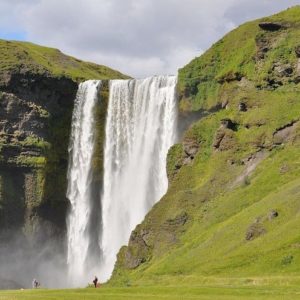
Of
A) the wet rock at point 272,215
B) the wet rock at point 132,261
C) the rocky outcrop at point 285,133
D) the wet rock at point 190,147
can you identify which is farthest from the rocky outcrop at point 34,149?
the wet rock at point 272,215

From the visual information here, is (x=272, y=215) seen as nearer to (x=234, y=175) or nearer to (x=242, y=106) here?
(x=234, y=175)

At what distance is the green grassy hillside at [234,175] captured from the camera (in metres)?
49.6

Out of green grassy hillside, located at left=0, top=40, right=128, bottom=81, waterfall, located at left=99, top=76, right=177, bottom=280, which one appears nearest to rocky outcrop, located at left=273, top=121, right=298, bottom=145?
waterfall, located at left=99, top=76, right=177, bottom=280

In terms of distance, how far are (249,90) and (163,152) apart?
16102 millimetres

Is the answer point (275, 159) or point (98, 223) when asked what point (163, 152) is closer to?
point (98, 223)

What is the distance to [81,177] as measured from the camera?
101 m

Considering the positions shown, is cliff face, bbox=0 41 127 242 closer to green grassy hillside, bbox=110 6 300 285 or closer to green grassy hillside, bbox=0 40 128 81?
green grassy hillside, bbox=0 40 128 81

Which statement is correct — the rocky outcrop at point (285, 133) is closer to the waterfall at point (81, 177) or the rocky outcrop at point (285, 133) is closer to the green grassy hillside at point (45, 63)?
the waterfall at point (81, 177)

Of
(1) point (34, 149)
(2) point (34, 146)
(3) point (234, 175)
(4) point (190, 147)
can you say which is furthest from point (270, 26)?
(1) point (34, 149)

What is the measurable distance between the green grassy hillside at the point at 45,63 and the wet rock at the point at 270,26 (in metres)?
37.5

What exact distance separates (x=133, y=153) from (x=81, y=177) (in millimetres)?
11231

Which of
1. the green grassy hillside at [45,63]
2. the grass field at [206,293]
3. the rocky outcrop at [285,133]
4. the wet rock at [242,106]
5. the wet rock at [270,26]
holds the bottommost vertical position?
the grass field at [206,293]

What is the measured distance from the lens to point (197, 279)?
1816 inches

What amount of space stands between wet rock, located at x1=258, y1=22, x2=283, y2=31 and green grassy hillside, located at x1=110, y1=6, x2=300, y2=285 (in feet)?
0.41
